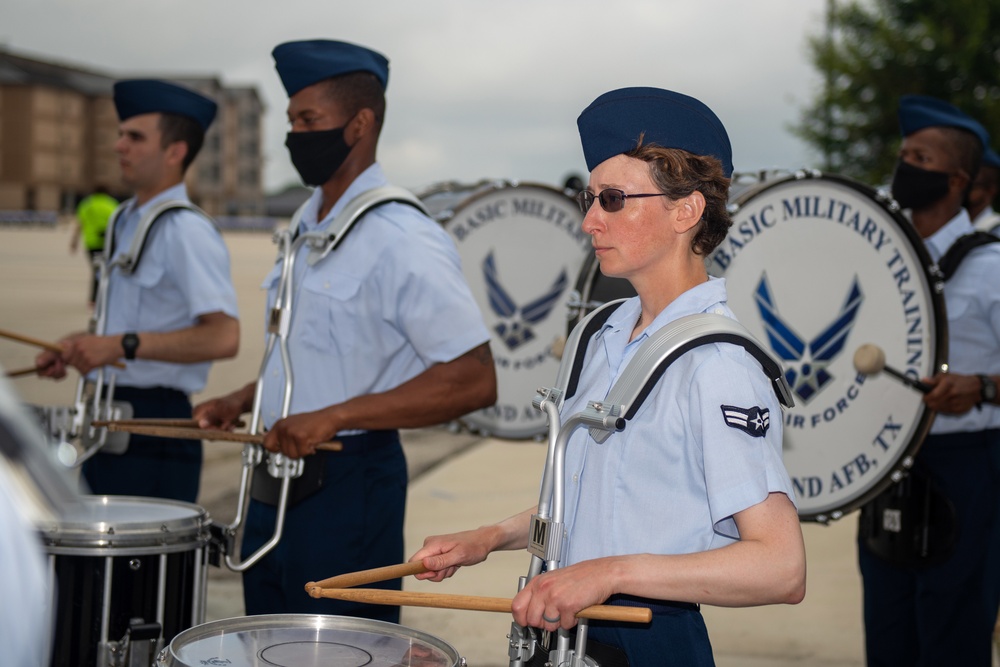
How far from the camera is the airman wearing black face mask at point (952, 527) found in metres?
3.92

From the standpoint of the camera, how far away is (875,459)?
3.63 m

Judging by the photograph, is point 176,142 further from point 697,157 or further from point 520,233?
point 697,157

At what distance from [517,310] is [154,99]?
5.82 ft

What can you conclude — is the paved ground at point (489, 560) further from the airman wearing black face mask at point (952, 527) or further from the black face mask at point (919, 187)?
the black face mask at point (919, 187)

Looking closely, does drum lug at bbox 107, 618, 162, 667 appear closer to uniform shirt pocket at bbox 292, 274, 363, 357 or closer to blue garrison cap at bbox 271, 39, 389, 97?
uniform shirt pocket at bbox 292, 274, 363, 357

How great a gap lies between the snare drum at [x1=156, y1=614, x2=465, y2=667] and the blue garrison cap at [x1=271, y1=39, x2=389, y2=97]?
163 centimetres

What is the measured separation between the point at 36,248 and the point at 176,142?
31.6m

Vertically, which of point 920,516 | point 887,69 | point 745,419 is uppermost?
point 887,69

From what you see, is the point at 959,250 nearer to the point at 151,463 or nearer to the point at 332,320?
the point at 332,320

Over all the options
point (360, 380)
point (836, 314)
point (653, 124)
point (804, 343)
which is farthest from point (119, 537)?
point (836, 314)

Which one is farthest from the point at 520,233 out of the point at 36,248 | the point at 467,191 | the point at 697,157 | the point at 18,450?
the point at 36,248

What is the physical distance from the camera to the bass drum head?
3625 millimetres

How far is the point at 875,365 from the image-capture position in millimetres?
3570

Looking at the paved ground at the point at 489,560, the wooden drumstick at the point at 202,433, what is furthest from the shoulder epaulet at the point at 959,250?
the wooden drumstick at the point at 202,433
